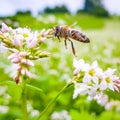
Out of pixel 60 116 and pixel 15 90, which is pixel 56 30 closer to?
pixel 15 90

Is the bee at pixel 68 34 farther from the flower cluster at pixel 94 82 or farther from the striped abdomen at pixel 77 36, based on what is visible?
the flower cluster at pixel 94 82

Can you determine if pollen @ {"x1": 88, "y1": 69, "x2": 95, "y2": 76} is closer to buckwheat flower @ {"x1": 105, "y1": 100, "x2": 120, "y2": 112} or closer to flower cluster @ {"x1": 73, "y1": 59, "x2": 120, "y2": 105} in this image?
flower cluster @ {"x1": 73, "y1": 59, "x2": 120, "y2": 105}

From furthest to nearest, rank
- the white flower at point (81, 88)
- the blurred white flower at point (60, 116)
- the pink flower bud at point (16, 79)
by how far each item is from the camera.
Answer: the blurred white flower at point (60, 116)
the white flower at point (81, 88)
the pink flower bud at point (16, 79)

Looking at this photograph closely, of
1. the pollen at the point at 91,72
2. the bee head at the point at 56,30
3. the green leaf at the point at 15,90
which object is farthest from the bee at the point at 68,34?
the green leaf at the point at 15,90

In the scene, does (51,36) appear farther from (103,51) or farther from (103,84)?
(103,51)

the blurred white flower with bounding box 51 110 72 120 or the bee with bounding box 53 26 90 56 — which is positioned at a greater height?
the bee with bounding box 53 26 90 56

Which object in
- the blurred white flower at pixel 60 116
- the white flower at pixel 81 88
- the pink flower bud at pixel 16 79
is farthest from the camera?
the blurred white flower at pixel 60 116

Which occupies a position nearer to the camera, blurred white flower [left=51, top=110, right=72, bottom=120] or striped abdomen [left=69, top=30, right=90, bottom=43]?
striped abdomen [left=69, top=30, right=90, bottom=43]

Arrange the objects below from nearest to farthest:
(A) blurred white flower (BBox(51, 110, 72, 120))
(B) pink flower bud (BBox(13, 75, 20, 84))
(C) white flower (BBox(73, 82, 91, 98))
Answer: (B) pink flower bud (BBox(13, 75, 20, 84)) < (C) white flower (BBox(73, 82, 91, 98)) < (A) blurred white flower (BBox(51, 110, 72, 120))

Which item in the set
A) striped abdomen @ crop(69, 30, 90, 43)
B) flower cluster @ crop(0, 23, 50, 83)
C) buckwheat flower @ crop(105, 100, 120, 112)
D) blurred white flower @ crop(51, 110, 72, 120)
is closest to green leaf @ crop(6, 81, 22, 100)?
flower cluster @ crop(0, 23, 50, 83)
